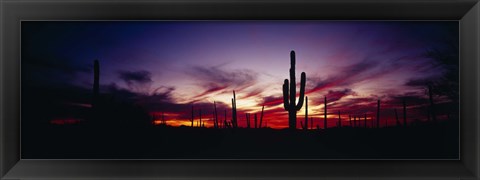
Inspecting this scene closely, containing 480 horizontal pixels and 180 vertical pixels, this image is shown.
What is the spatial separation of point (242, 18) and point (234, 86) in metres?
0.32

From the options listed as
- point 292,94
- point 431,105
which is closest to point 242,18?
point 292,94

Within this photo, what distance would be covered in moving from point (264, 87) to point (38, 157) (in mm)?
1076

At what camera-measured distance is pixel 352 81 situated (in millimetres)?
2047

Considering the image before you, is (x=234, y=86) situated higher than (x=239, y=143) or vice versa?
(x=234, y=86)

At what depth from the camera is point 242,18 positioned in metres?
1.96

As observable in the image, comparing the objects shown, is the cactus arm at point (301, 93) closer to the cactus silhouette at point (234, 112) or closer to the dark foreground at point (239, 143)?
the dark foreground at point (239, 143)

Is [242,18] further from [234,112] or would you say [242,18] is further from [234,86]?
[234,112]

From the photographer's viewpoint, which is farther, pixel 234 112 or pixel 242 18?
pixel 234 112

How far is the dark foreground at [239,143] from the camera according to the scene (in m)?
2.01

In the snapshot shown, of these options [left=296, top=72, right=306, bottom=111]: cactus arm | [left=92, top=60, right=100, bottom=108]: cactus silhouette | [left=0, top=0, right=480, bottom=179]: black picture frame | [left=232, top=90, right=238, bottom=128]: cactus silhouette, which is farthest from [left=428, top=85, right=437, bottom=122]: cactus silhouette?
[left=92, top=60, right=100, bottom=108]: cactus silhouette

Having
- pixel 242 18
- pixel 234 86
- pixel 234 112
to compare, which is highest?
pixel 242 18

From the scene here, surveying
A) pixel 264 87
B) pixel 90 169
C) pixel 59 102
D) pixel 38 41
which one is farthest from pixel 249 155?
pixel 38 41

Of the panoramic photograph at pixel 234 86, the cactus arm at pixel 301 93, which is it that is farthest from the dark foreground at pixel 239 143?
the cactus arm at pixel 301 93

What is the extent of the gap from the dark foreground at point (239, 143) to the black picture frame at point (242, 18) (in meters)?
0.04
